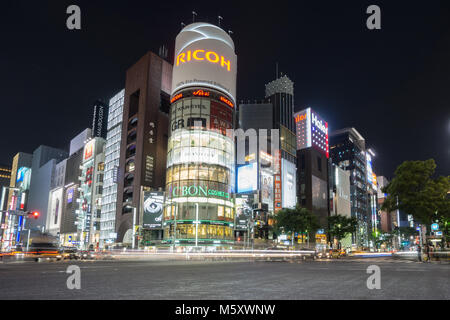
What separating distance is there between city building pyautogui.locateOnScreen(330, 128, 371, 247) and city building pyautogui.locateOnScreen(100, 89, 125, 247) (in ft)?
352

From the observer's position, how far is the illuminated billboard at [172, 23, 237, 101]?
82.5 metres

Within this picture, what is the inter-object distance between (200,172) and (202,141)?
6870 millimetres

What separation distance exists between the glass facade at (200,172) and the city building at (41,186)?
114 m

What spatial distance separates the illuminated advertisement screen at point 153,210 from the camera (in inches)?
2911

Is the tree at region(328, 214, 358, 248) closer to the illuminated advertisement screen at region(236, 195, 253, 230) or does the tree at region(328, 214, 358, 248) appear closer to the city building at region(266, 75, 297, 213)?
the city building at region(266, 75, 297, 213)

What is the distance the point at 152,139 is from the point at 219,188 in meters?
25.2

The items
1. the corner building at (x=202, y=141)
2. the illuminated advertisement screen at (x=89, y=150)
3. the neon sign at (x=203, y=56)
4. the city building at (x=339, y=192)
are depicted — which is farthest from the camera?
the city building at (x=339, y=192)

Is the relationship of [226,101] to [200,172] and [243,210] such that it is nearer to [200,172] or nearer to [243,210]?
[200,172]

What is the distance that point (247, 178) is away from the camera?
92.9 metres

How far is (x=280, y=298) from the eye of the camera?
6.29m

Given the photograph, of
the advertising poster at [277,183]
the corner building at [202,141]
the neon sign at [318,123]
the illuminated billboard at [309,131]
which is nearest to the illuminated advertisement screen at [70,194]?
the corner building at [202,141]

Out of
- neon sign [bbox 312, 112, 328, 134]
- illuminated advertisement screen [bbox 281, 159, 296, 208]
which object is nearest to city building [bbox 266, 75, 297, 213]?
illuminated advertisement screen [bbox 281, 159, 296, 208]

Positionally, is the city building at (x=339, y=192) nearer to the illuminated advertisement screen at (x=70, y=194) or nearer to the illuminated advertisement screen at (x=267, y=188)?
the illuminated advertisement screen at (x=267, y=188)
